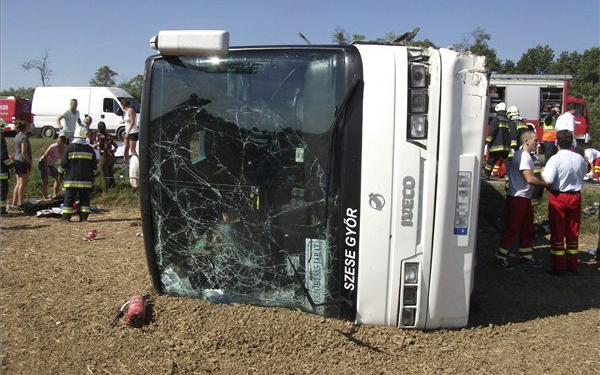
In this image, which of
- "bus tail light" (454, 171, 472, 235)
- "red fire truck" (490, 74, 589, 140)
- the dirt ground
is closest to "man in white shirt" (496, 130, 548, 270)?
the dirt ground

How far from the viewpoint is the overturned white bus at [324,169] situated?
3580mm

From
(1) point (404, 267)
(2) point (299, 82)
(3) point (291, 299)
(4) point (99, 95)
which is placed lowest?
(3) point (291, 299)

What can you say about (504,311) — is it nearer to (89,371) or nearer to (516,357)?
(516,357)

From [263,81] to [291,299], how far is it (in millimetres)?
1641

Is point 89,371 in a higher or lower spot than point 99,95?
lower

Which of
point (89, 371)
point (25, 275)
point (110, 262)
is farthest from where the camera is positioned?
point (110, 262)

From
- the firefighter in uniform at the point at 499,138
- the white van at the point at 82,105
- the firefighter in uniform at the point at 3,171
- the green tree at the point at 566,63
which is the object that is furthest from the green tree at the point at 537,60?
the firefighter in uniform at the point at 3,171

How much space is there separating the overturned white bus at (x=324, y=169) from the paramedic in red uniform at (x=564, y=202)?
2.87 metres

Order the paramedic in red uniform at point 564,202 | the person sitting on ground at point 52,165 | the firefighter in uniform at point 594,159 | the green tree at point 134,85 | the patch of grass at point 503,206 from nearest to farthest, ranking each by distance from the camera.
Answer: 1. the paramedic in red uniform at point 564,202
2. the patch of grass at point 503,206
3. the person sitting on ground at point 52,165
4. the firefighter in uniform at point 594,159
5. the green tree at point 134,85

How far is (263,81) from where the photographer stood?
3721 millimetres

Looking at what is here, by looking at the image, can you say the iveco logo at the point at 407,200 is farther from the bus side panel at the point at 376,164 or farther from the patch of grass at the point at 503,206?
the patch of grass at the point at 503,206

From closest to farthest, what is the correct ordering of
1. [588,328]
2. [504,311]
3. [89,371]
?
[89,371]
[588,328]
[504,311]

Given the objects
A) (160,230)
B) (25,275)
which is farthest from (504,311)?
(25,275)

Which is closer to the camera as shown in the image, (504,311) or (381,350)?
(381,350)
